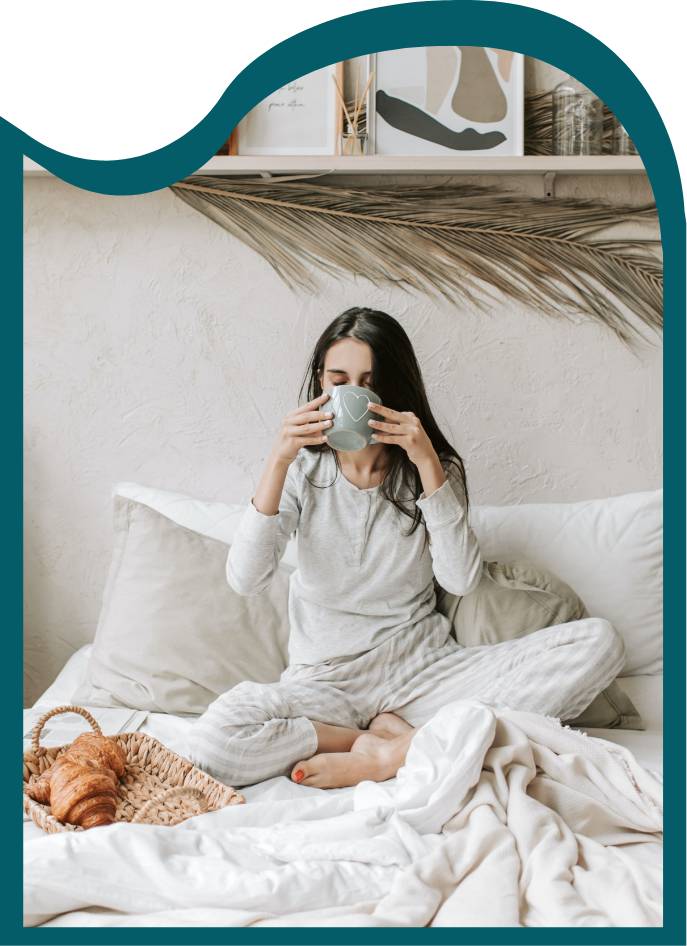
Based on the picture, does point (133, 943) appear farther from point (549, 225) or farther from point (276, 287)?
point (549, 225)

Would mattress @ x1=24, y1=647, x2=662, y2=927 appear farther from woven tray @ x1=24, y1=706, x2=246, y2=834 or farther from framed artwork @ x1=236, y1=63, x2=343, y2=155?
framed artwork @ x1=236, y1=63, x2=343, y2=155

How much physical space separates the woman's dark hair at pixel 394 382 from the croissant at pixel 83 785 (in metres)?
0.58

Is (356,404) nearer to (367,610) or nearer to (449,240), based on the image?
(367,610)

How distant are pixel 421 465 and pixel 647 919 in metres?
0.63

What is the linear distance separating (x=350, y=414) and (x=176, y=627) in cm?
54

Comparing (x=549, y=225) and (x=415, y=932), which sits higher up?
(x=549, y=225)

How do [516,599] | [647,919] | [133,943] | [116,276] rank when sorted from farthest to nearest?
[116,276], [516,599], [647,919], [133,943]

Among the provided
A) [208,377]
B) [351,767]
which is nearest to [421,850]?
[351,767]

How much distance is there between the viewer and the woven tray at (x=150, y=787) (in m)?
0.85

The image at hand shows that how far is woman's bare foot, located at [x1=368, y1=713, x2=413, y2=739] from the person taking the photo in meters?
1.09

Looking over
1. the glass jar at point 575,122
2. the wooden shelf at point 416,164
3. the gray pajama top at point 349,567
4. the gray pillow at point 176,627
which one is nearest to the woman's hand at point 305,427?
the gray pajama top at point 349,567

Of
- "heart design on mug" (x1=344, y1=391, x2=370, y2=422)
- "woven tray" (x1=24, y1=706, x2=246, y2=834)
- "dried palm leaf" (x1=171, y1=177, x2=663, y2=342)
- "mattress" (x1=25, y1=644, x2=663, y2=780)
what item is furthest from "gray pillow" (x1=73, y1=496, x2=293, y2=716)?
"dried palm leaf" (x1=171, y1=177, x2=663, y2=342)

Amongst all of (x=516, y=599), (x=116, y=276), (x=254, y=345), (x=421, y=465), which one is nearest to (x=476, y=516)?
(x=516, y=599)

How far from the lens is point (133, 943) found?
49 cm
